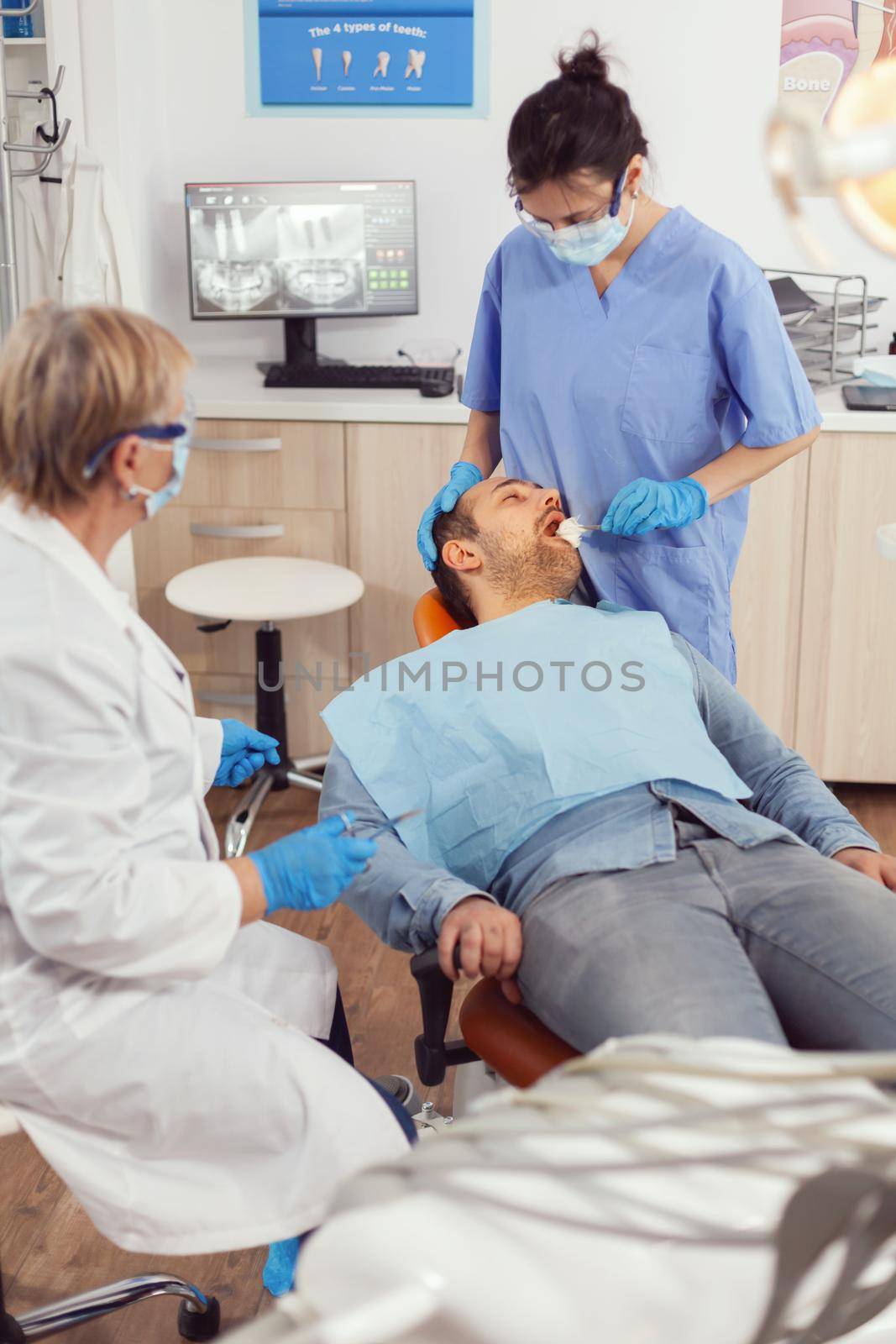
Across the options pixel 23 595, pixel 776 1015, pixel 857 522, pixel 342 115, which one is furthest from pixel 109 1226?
pixel 342 115

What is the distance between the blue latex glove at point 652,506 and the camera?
1754 mm

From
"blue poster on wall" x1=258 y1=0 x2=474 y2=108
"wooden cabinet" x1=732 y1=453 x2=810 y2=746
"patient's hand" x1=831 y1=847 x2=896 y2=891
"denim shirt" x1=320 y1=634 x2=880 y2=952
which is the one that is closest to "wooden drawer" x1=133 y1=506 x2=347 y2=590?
"wooden cabinet" x1=732 y1=453 x2=810 y2=746

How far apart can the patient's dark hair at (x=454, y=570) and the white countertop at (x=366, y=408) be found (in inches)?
39.2

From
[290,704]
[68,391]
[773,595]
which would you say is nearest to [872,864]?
Answer: [68,391]

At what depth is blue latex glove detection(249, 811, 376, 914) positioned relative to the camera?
1094mm

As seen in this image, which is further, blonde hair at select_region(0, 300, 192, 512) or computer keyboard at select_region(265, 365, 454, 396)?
computer keyboard at select_region(265, 365, 454, 396)

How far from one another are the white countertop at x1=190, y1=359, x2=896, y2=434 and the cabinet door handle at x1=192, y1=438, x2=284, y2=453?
49mm

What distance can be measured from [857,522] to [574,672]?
1400 mm

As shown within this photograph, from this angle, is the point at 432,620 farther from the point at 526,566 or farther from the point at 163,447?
the point at 163,447

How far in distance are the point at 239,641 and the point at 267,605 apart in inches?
19.2

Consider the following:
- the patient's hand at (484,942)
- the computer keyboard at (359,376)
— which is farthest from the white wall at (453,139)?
the patient's hand at (484,942)

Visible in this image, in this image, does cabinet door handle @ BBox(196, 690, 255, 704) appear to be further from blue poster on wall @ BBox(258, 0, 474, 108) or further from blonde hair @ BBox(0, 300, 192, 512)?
blonde hair @ BBox(0, 300, 192, 512)

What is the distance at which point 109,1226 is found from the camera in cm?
107

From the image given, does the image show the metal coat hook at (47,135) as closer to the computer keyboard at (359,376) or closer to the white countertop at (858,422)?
the computer keyboard at (359,376)
